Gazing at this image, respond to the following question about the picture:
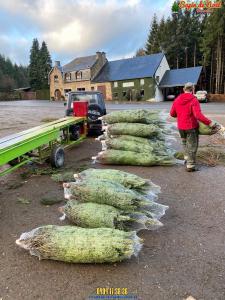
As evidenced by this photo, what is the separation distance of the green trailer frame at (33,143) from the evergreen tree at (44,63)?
84153 millimetres

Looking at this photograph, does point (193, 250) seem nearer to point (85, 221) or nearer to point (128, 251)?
point (128, 251)

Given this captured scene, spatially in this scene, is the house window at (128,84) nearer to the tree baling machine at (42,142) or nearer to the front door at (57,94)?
the front door at (57,94)

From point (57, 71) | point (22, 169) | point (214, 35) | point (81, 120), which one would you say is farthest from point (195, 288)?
point (57, 71)

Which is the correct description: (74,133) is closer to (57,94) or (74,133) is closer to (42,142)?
(42,142)

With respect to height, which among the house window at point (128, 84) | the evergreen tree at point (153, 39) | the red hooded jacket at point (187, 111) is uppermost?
the evergreen tree at point (153, 39)

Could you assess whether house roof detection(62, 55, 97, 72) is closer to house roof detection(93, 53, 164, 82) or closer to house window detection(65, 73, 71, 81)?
house window detection(65, 73, 71, 81)

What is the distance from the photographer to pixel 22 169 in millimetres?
9008

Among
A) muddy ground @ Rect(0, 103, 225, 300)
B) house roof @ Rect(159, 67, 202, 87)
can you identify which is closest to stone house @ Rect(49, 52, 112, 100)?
house roof @ Rect(159, 67, 202, 87)

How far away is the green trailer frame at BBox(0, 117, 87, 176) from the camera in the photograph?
21.9 feet

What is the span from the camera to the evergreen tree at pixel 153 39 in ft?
263

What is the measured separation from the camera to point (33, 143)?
24.7ft

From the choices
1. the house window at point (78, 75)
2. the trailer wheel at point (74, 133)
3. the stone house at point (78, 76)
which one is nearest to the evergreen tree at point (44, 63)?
the stone house at point (78, 76)

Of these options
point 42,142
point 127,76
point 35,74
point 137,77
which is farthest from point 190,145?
point 35,74

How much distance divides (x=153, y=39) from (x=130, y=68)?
2404cm
